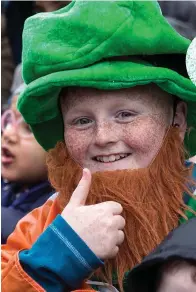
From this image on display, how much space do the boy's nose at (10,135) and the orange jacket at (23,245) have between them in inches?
32.2

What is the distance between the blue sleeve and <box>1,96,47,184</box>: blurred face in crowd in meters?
1.10

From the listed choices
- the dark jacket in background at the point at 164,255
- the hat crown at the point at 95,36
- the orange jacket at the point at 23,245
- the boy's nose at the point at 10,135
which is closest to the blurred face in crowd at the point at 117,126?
the hat crown at the point at 95,36

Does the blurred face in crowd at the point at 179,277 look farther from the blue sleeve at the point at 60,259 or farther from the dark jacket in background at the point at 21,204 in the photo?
the dark jacket in background at the point at 21,204

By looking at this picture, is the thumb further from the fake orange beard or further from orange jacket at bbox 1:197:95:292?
orange jacket at bbox 1:197:95:292

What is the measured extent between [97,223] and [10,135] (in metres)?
1.25

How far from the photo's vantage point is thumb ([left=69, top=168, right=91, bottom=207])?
2.04 meters

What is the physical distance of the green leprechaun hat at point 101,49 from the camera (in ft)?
6.77

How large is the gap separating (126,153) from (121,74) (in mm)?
223

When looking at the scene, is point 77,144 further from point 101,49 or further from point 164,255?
point 164,255

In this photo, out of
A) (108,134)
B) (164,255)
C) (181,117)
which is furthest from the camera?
(181,117)

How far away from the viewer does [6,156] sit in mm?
3188

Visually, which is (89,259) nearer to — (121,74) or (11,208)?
(121,74)

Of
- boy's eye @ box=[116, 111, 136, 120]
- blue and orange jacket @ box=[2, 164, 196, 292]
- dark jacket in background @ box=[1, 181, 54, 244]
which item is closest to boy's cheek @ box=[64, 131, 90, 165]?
boy's eye @ box=[116, 111, 136, 120]

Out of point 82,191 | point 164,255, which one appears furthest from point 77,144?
point 164,255
